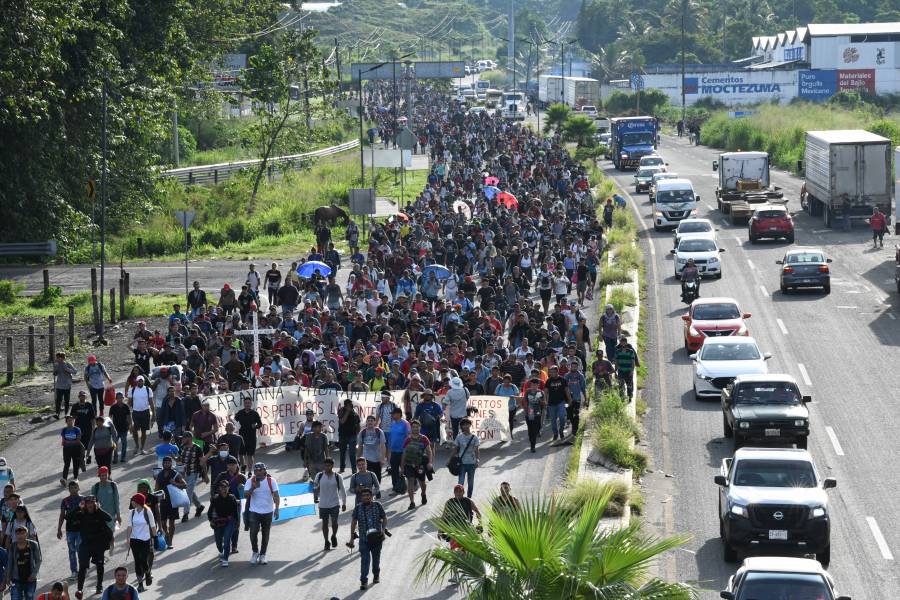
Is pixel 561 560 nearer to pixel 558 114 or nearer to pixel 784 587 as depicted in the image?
pixel 784 587

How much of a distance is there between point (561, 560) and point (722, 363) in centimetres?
1797

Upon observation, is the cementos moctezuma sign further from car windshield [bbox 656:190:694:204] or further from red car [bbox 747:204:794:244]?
red car [bbox 747:204:794:244]

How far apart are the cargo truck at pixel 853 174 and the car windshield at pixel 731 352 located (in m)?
24.6

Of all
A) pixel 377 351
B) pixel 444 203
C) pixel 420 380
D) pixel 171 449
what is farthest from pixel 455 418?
pixel 444 203

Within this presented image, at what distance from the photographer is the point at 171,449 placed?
21.0 meters

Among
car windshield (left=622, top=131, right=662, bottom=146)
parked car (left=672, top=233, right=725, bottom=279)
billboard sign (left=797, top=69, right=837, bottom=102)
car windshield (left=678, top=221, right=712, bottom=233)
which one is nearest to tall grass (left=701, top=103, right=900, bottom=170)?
car windshield (left=622, top=131, right=662, bottom=146)

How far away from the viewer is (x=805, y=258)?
40.4 metres

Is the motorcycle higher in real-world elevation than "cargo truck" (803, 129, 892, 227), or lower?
lower

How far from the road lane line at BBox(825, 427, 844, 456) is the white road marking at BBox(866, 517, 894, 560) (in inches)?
148

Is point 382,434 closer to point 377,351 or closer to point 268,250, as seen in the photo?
point 377,351

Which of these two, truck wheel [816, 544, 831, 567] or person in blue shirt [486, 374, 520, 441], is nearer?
truck wheel [816, 544, 831, 567]

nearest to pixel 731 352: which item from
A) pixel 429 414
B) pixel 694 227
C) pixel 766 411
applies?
pixel 766 411

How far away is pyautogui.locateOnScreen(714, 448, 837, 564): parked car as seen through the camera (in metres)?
18.0

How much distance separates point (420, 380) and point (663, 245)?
28.9 m
